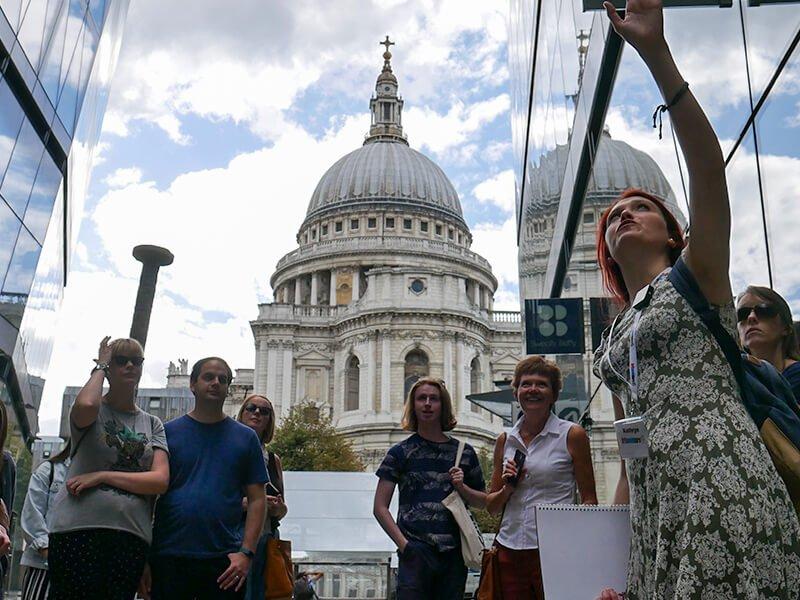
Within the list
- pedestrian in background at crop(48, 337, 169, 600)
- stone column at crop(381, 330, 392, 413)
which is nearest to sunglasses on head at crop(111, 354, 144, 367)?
pedestrian in background at crop(48, 337, 169, 600)

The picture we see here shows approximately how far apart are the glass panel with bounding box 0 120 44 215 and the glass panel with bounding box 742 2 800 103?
993cm

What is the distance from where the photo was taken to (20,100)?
1224 centimetres

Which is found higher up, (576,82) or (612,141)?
(576,82)

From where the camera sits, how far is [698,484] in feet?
6.84

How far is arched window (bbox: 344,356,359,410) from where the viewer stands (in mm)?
57438

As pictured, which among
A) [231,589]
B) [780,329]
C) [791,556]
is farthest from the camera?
[231,589]

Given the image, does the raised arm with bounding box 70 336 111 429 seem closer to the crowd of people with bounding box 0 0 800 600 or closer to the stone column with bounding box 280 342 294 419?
the crowd of people with bounding box 0 0 800 600

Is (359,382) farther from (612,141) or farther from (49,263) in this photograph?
(612,141)

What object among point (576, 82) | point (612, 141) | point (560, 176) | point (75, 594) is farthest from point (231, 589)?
point (560, 176)

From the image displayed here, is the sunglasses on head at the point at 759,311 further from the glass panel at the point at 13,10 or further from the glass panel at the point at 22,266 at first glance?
the glass panel at the point at 22,266

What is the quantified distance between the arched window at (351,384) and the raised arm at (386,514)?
170ft

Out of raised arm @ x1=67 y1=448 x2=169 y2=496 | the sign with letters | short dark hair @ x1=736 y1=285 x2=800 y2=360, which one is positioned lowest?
raised arm @ x1=67 y1=448 x2=169 y2=496

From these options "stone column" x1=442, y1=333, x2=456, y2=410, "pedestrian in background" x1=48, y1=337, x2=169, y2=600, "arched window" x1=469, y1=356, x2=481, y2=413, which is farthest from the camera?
"arched window" x1=469, y1=356, x2=481, y2=413

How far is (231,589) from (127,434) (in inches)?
39.1
